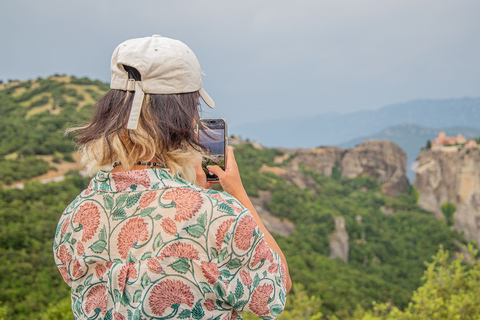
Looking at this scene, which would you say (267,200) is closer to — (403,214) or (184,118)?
(403,214)

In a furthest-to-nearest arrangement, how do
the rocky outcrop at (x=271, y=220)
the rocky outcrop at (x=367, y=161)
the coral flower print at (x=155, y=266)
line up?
the rocky outcrop at (x=367, y=161) < the rocky outcrop at (x=271, y=220) < the coral flower print at (x=155, y=266)

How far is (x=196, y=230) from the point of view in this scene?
1.09 meters

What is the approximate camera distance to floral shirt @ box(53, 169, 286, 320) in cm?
109

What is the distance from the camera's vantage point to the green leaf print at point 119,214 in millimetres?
1152

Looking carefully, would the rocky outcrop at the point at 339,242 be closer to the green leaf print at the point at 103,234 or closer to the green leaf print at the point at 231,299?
the green leaf print at the point at 231,299

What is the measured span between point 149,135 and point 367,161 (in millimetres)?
43067

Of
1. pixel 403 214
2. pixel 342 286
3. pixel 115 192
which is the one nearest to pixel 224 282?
pixel 115 192

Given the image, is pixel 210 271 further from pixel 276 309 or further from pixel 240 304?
pixel 276 309

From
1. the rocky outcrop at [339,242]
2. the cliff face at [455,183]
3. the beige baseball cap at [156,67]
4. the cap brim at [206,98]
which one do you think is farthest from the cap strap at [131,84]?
the cliff face at [455,183]

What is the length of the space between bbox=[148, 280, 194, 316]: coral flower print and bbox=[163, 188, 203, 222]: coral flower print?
185 mm

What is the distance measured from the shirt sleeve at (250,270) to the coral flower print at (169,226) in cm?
15

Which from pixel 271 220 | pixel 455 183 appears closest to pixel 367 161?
pixel 455 183

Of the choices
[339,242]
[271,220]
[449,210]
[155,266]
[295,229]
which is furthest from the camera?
[449,210]

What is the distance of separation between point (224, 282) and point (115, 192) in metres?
0.43
